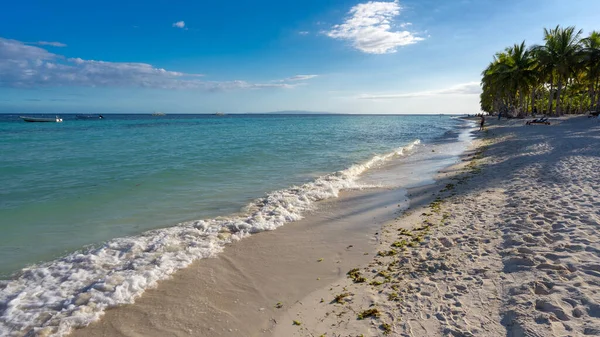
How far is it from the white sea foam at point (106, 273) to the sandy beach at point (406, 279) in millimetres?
310

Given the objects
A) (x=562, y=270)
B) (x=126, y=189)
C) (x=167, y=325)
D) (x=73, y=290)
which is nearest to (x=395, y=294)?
(x=562, y=270)

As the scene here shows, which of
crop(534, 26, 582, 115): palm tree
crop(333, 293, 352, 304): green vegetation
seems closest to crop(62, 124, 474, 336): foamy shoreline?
crop(333, 293, 352, 304): green vegetation

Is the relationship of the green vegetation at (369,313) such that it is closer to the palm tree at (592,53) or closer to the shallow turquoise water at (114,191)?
the shallow turquoise water at (114,191)

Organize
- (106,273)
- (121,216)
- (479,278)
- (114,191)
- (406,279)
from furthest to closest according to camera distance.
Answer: (114,191), (121,216), (106,273), (406,279), (479,278)

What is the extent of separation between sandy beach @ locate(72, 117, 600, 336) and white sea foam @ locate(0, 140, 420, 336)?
310 millimetres

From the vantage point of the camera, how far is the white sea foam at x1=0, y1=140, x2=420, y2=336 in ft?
14.8

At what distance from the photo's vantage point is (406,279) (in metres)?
4.91

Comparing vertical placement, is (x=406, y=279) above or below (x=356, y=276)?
above

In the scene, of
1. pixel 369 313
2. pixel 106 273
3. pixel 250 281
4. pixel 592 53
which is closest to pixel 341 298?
pixel 369 313

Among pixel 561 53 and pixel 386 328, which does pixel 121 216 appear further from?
pixel 561 53

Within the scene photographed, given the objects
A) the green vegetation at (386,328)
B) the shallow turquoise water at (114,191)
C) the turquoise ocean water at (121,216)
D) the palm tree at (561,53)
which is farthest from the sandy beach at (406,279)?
the palm tree at (561,53)

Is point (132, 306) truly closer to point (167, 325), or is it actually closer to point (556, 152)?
point (167, 325)

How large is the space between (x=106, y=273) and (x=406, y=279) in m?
5.49

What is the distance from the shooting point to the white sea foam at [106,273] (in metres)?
4.51
